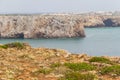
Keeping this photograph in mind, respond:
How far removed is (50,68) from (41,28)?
540 ft

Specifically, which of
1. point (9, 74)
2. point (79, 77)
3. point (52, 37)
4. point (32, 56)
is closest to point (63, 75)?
point (79, 77)

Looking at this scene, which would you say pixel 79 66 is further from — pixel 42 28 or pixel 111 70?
pixel 42 28

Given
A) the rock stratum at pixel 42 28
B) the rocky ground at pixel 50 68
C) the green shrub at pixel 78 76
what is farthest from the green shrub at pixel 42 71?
the rock stratum at pixel 42 28

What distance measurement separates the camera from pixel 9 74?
1706 centimetres

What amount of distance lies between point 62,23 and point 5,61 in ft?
535

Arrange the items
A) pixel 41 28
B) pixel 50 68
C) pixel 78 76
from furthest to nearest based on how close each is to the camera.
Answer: pixel 41 28
pixel 50 68
pixel 78 76

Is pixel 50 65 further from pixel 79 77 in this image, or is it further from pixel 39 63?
pixel 79 77

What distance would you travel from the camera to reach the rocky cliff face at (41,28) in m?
181

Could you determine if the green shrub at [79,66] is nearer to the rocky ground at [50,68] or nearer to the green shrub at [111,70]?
the rocky ground at [50,68]

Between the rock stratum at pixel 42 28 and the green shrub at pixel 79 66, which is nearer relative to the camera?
the green shrub at pixel 79 66

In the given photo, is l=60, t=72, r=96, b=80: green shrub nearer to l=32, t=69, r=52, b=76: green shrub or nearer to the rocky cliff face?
l=32, t=69, r=52, b=76: green shrub

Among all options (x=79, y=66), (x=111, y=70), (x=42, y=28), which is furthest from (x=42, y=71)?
(x=42, y=28)

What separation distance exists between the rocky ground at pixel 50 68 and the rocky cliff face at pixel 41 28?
155150mm

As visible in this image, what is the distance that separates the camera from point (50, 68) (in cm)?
1914
